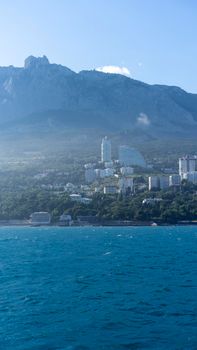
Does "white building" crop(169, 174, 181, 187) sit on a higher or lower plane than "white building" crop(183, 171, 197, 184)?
lower

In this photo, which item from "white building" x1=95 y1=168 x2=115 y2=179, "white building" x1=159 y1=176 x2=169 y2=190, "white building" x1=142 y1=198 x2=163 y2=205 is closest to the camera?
"white building" x1=142 y1=198 x2=163 y2=205

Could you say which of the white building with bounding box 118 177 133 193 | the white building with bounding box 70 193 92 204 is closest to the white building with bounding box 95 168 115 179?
the white building with bounding box 118 177 133 193

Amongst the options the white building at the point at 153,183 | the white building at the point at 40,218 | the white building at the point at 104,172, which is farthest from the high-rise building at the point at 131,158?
the white building at the point at 40,218

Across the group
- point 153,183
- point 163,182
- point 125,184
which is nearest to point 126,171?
point 163,182

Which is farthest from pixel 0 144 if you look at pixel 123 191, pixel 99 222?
pixel 99 222

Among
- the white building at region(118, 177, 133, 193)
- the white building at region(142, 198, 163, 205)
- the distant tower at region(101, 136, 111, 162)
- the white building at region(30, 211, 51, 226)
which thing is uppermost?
the distant tower at region(101, 136, 111, 162)

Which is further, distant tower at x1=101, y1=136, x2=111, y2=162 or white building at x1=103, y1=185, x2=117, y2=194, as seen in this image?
distant tower at x1=101, y1=136, x2=111, y2=162

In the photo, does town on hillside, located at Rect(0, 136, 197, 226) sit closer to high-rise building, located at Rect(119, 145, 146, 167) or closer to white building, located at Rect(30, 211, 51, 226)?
white building, located at Rect(30, 211, 51, 226)

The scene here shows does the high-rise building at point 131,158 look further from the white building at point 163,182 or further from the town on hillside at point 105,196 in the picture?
the white building at point 163,182

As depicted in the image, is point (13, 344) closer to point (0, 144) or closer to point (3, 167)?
point (3, 167)
